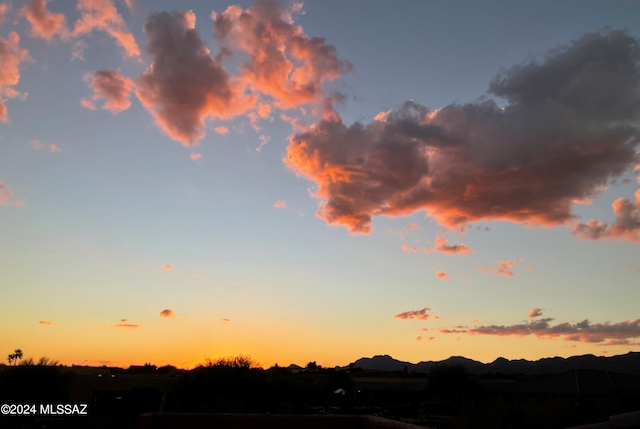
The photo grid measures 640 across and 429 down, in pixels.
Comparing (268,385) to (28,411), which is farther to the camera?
(268,385)

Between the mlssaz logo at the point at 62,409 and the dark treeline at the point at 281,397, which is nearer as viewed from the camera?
the mlssaz logo at the point at 62,409

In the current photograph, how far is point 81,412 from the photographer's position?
32.6 m

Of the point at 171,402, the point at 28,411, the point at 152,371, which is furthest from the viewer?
the point at 152,371

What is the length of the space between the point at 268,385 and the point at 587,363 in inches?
6231

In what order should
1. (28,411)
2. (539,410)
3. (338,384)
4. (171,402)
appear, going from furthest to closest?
1. (338,384)
2. (171,402)
3. (539,410)
4. (28,411)

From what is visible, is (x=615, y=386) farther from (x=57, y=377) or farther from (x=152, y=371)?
(x=152, y=371)

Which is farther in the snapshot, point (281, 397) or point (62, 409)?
point (281, 397)

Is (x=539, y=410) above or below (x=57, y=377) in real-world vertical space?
below

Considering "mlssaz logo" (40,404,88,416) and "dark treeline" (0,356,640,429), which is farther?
"dark treeline" (0,356,640,429)

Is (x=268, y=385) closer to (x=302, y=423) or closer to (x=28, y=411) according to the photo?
(x=28, y=411)

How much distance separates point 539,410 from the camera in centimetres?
3381

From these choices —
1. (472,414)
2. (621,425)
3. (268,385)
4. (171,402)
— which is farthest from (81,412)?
(621,425)

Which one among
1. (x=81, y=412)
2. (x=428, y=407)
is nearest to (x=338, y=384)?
(x=428, y=407)

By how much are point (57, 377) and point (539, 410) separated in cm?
3294
